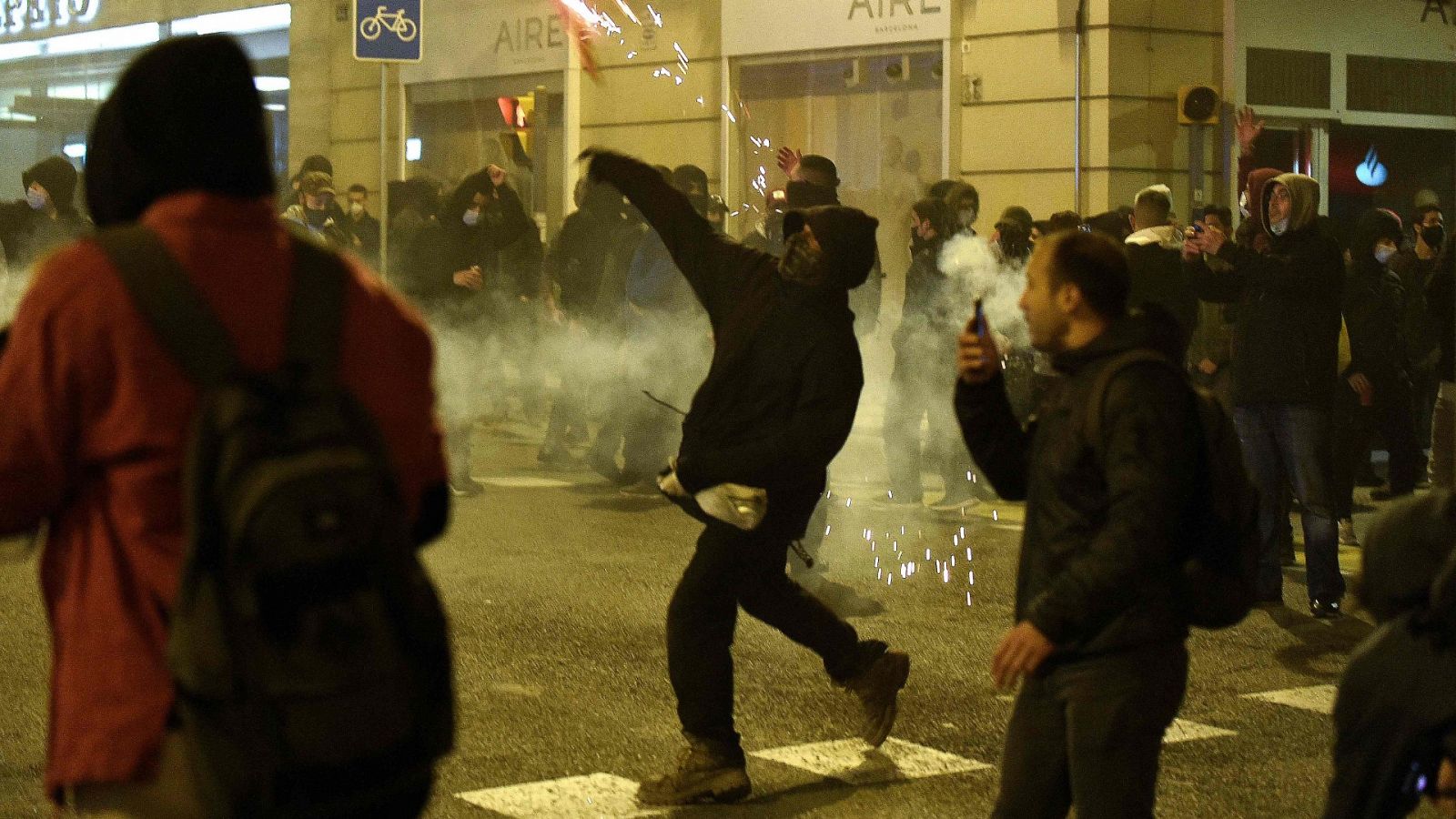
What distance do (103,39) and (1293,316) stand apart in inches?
617

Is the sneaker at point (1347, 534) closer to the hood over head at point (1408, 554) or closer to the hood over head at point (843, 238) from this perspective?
the hood over head at point (843, 238)

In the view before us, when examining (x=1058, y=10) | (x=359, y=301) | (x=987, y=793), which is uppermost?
(x=1058, y=10)

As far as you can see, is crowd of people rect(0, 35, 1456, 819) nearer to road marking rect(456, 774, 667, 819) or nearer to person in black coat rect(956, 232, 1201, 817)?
person in black coat rect(956, 232, 1201, 817)

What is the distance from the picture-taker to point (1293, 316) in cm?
859

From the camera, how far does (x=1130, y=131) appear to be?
15.8 metres

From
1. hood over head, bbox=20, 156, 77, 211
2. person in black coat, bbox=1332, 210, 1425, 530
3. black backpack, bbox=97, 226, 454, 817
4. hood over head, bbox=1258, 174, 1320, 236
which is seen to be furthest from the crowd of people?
hood over head, bbox=20, 156, 77, 211

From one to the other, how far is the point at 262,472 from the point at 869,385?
12.0m

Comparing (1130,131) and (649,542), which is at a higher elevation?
(1130,131)

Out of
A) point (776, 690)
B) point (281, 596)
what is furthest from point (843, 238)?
point (281, 596)

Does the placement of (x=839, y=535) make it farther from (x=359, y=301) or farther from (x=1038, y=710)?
(x=359, y=301)

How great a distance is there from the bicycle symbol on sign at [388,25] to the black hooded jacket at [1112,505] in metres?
11.7

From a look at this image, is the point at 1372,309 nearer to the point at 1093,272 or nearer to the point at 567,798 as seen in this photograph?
the point at 567,798

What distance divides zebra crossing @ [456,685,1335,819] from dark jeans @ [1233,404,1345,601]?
7.29 feet

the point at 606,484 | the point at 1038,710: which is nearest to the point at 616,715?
the point at 1038,710
